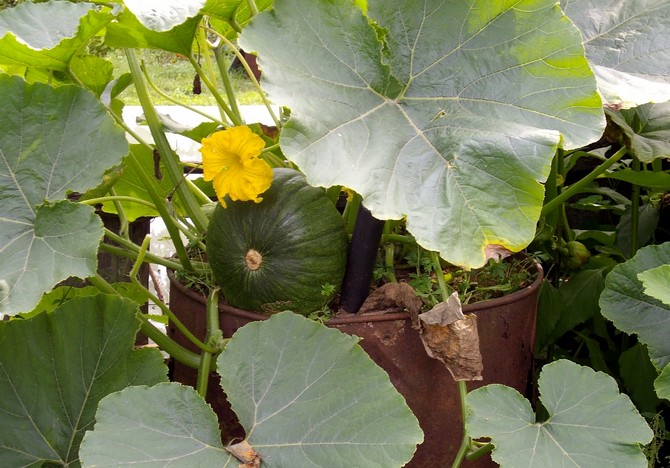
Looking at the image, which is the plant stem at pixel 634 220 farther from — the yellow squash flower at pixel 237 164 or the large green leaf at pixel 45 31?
the large green leaf at pixel 45 31

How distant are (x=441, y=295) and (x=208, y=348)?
32 cm

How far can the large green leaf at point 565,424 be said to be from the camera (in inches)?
34.2

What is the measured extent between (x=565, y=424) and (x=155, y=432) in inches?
17.6

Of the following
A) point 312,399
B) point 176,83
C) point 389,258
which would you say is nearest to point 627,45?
point 389,258

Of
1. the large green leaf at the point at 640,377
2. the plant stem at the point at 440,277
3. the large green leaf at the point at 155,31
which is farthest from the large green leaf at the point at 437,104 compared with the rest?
the large green leaf at the point at 640,377

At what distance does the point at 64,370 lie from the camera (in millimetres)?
1010

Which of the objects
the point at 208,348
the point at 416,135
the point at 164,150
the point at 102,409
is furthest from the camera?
the point at 164,150

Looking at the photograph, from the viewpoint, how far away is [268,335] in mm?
922

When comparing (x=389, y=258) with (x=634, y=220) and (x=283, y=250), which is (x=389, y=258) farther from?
(x=634, y=220)

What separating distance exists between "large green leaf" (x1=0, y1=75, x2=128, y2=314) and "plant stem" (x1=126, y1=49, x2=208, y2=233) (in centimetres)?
21

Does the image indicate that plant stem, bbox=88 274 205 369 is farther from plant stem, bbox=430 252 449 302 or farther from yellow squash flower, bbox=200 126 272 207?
plant stem, bbox=430 252 449 302

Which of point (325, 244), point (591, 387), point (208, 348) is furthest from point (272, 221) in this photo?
point (591, 387)

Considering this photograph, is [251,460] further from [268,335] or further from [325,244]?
[325,244]

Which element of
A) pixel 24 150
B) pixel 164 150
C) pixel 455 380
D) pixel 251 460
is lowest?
pixel 455 380
